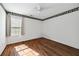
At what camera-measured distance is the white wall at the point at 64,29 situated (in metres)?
2.33

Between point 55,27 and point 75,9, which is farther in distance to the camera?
point 55,27

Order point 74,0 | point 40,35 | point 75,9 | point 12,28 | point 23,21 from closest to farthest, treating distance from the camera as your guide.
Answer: point 74,0 → point 75,9 → point 12,28 → point 40,35 → point 23,21

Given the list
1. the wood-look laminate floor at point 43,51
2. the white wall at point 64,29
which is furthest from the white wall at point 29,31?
the wood-look laminate floor at point 43,51

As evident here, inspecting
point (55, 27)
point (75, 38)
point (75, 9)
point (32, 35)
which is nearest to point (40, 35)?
point (32, 35)

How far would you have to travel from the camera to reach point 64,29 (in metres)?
2.69

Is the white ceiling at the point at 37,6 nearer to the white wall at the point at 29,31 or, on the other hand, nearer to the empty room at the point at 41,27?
the empty room at the point at 41,27

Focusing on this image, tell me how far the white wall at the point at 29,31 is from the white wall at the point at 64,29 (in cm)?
31

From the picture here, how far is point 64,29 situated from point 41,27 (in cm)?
89

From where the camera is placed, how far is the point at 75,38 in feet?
7.68

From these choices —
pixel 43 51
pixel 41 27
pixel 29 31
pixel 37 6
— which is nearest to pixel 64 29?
pixel 41 27

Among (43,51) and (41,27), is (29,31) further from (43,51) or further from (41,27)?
(43,51)

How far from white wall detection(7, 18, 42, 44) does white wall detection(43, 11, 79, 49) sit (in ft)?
1.01

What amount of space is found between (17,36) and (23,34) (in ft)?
1.23

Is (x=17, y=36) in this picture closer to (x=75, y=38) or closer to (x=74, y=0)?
(x=75, y=38)
